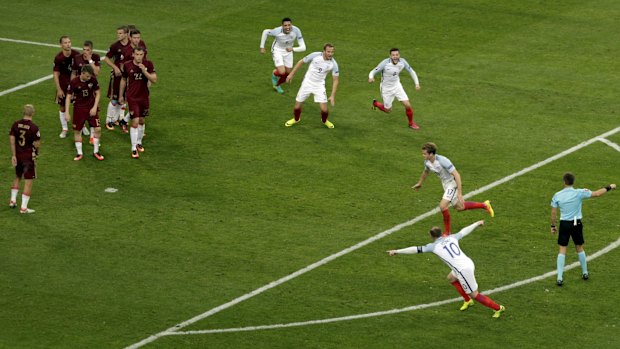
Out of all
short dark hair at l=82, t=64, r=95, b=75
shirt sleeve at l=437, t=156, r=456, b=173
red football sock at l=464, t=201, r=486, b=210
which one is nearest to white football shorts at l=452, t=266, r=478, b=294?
shirt sleeve at l=437, t=156, r=456, b=173

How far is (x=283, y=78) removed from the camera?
125 ft

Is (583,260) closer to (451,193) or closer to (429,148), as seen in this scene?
(451,193)

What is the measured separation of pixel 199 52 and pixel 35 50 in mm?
5453

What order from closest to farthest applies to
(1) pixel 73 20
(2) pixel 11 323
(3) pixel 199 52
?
(2) pixel 11 323, (3) pixel 199 52, (1) pixel 73 20

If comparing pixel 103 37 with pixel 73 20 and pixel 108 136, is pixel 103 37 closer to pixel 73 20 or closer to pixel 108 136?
pixel 73 20

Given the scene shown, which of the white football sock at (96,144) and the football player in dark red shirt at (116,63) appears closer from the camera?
the white football sock at (96,144)

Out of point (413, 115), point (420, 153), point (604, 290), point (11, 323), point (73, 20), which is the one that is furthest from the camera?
point (73, 20)

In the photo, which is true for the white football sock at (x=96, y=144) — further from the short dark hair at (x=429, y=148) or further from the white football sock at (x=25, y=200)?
the short dark hair at (x=429, y=148)

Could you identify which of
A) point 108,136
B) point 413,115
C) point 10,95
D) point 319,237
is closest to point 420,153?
point 413,115

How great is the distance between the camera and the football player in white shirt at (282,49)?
3794cm

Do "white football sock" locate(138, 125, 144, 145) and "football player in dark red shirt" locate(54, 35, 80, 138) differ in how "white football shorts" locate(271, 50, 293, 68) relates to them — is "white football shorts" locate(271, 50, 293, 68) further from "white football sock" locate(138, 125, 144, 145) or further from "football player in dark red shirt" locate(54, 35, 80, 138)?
"football player in dark red shirt" locate(54, 35, 80, 138)

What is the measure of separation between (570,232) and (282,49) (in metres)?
14.6

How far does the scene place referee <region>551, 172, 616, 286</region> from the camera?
25.9 metres

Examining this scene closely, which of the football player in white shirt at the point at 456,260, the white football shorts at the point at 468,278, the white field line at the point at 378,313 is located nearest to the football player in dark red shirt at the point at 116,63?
the white field line at the point at 378,313
